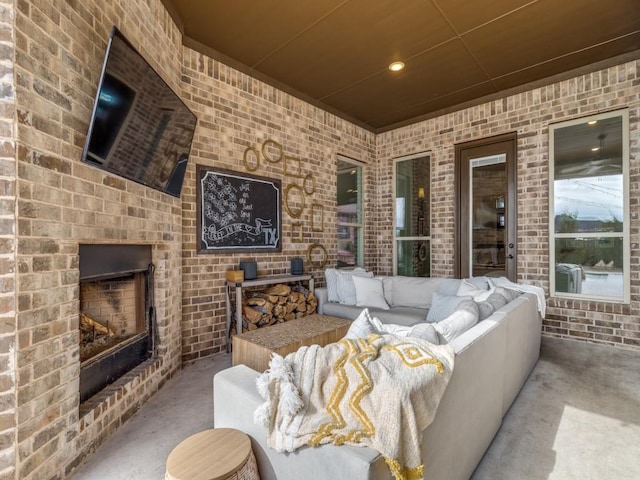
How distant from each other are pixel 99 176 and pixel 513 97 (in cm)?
460

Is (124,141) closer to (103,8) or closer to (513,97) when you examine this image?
(103,8)

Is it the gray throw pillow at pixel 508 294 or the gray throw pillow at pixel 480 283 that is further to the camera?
the gray throw pillow at pixel 480 283

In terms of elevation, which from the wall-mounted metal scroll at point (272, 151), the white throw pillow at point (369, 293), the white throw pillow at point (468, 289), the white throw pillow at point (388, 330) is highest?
the wall-mounted metal scroll at point (272, 151)

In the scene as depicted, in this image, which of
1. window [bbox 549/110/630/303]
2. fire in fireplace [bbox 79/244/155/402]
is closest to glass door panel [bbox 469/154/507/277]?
window [bbox 549/110/630/303]

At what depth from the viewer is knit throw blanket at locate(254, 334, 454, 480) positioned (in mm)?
952

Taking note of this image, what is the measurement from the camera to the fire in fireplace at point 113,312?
1.82 m

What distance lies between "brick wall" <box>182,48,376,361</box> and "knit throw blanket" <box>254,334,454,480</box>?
230 centimetres

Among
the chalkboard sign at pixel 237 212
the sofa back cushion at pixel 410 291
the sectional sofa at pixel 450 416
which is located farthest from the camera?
the sofa back cushion at pixel 410 291

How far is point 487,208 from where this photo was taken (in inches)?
172

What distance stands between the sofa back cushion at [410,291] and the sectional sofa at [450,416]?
144cm

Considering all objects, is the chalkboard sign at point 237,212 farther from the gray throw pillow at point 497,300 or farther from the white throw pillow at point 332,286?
the gray throw pillow at point 497,300

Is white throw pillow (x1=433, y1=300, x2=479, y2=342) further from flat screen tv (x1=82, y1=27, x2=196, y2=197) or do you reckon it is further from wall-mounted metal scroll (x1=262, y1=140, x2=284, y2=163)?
A: wall-mounted metal scroll (x1=262, y1=140, x2=284, y2=163)

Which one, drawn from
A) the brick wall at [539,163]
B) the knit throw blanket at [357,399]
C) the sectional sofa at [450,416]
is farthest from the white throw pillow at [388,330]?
the brick wall at [539,163]

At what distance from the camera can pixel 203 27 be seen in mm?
2883
